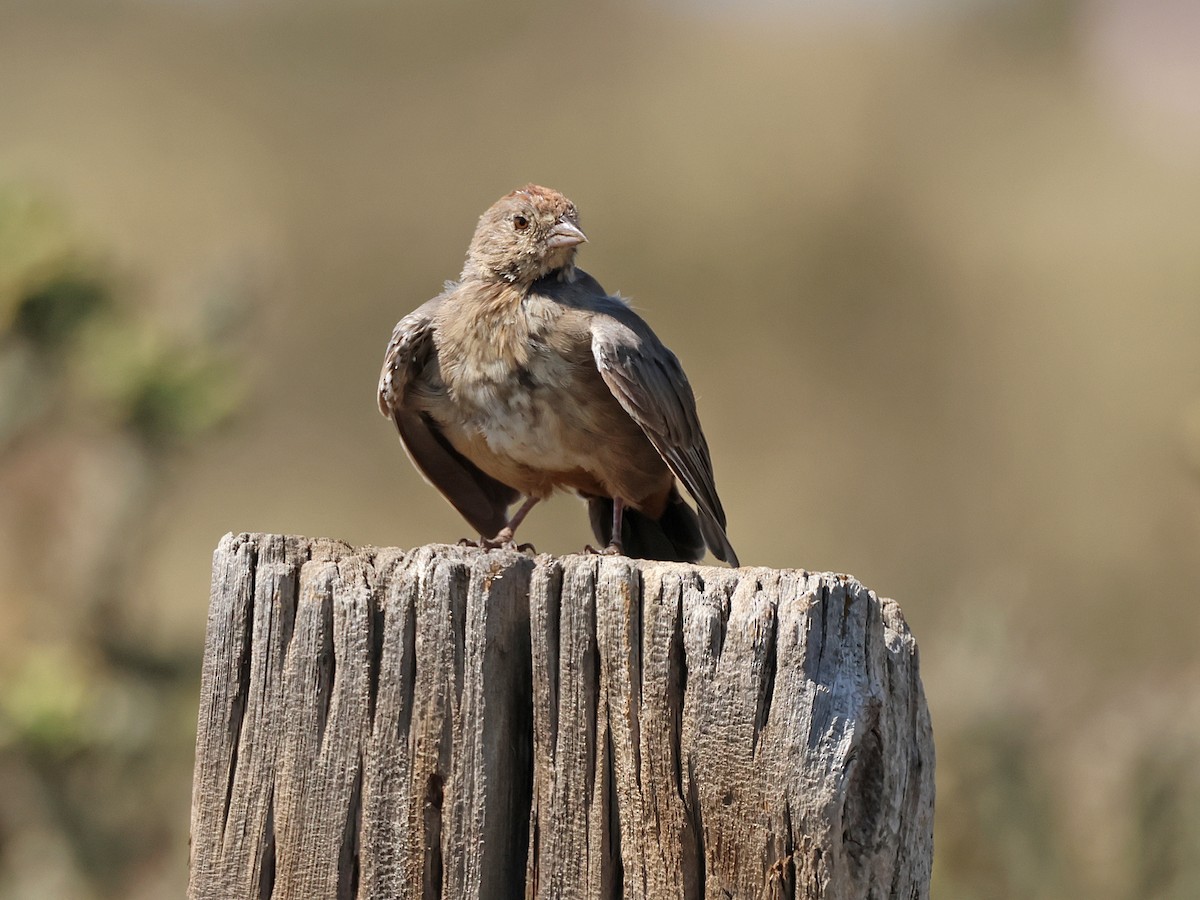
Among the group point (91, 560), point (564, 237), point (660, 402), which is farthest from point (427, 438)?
point (91, 560)

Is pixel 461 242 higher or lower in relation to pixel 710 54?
lower

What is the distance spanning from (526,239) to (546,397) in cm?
74

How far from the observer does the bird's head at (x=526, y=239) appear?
5.18m

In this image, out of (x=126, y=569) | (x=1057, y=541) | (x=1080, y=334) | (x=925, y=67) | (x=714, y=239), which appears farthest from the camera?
(x=925, y=67)

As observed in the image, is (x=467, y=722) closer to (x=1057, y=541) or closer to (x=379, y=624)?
(x=379, y=624)

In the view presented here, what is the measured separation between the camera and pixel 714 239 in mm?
16406

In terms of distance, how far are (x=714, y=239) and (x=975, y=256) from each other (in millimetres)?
2998

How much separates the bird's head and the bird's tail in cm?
87

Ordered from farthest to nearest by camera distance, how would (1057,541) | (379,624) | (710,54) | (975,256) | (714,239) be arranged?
(710,54), (714,239), (975,256), (1057,541), (379,624)

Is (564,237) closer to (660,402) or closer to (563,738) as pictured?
(660,402)

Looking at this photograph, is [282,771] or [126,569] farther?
[126,569]

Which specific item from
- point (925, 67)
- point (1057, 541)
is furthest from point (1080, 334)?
point (925, 67)

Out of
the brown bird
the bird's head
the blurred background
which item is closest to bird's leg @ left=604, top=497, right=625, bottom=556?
the brown bird

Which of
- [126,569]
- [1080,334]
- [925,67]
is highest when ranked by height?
[925,67]
